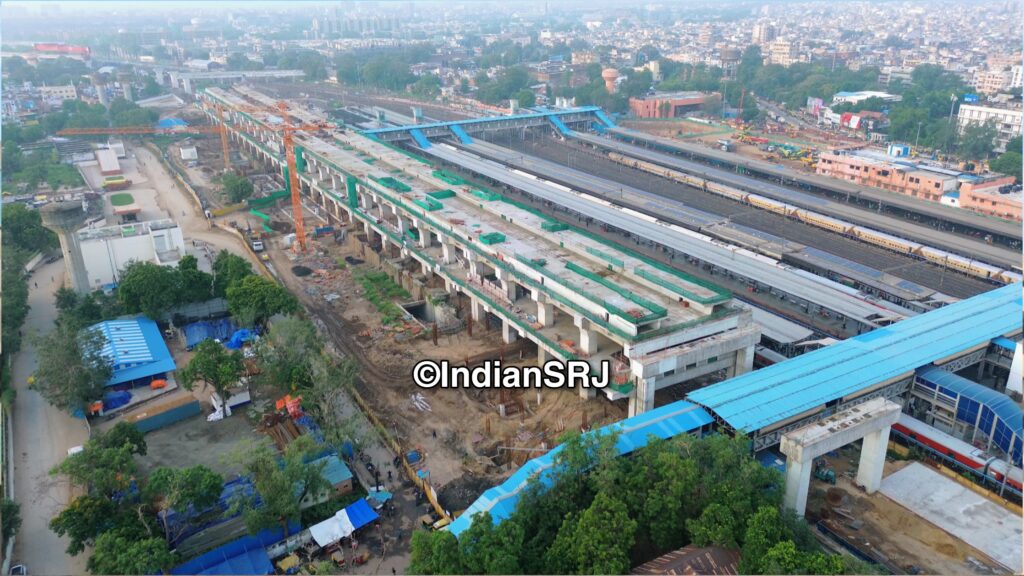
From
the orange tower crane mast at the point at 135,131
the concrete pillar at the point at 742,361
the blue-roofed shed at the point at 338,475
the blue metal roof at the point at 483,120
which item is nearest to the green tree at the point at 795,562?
Answer: the concrete pillar at the point at 742,361

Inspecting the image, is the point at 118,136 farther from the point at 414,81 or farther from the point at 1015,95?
the point at 1015,95

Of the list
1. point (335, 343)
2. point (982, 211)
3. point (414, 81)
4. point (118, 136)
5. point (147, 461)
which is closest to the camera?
point (147, 461)

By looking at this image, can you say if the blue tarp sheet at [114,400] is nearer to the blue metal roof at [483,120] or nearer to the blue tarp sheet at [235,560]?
the blue tarp sheet at [235,560]

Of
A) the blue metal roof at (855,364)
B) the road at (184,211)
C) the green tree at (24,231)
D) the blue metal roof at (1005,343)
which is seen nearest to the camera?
the blue metal roof at (855,364)

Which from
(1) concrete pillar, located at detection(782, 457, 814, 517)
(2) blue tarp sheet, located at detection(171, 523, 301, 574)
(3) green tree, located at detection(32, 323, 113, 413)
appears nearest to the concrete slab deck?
(1) concrete pillar, located at detection(782, 457, 814, 517)

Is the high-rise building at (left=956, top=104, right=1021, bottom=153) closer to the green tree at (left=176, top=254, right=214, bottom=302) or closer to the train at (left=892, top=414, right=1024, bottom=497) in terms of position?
the train at (left=892, top=414, right=1024, bottom=497)

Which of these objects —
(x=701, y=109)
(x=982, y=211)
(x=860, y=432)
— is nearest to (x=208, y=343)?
(x=860, y=432)
